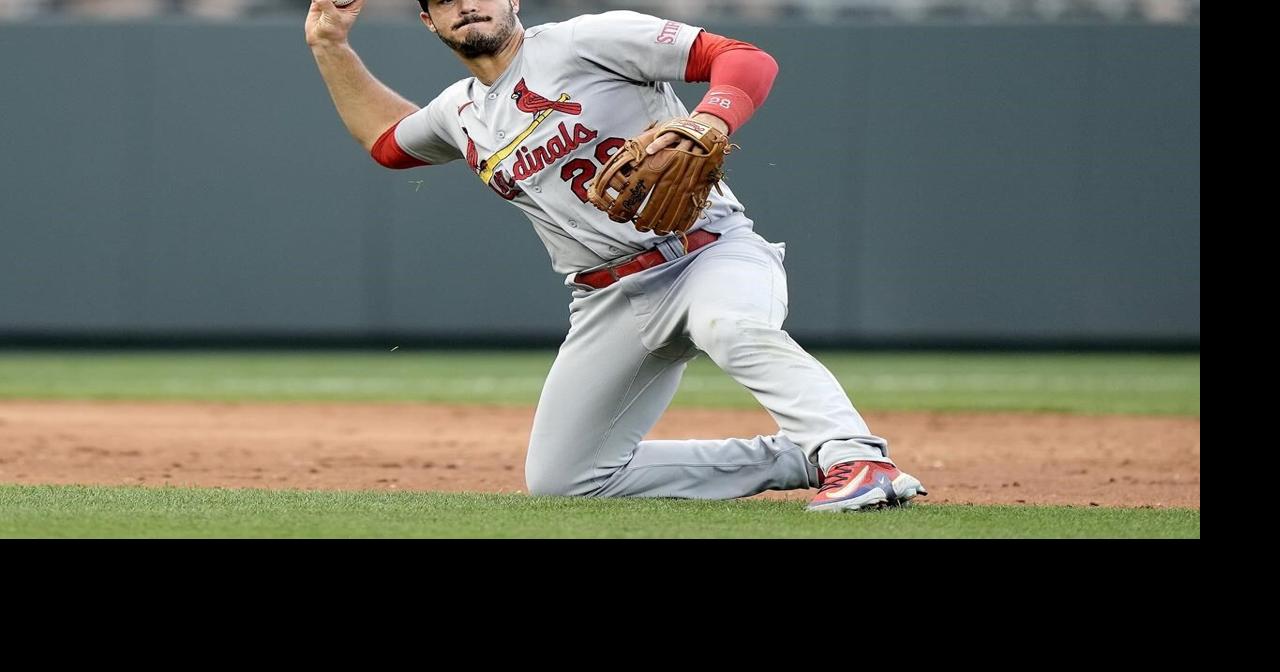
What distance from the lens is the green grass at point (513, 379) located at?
26.6 feet

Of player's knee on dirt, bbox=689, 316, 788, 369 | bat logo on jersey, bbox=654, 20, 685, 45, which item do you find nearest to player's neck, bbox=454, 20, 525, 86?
bat logo on jersey, bbox=654, 20, 685, 45

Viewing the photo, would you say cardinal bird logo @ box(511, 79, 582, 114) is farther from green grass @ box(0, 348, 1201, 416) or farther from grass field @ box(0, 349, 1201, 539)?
green grass @ box(0, 348, 1201, 416)

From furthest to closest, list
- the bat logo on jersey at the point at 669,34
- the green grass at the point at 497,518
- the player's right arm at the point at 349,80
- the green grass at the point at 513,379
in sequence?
the green grass at the point at 513,379 → the player's right arm at the point at 349,80 → the bat logo on jersey at the point at 669,34 → the green grass at the point at 497,518

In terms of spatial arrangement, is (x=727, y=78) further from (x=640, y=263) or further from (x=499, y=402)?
(x=499, y=402)

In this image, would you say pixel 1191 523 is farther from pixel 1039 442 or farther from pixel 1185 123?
pixel 1185 123

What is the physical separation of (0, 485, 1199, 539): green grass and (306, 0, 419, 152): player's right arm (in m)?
1.10

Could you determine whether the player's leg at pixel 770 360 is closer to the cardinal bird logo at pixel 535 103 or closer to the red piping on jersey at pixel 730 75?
the red piping on jersey at pixel 730 75

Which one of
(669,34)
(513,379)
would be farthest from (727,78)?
(513,379)

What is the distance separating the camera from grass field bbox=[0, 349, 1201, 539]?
3.12 m

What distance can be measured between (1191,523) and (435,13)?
7.36ft

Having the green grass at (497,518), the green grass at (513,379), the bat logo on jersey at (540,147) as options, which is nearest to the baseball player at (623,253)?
the bat logo on jersey at (540,147)

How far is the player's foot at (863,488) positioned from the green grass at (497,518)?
1.4 inches

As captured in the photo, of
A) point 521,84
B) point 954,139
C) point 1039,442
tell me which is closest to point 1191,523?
point 521,84

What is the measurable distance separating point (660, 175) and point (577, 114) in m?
0.41
